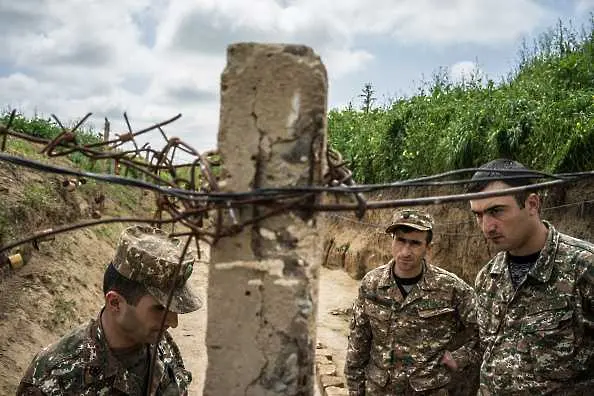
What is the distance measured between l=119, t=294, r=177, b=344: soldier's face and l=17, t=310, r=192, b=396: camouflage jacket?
0.17 meters

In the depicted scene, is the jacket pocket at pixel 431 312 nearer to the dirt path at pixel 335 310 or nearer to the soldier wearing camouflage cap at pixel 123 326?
the soldier wearing camouflage cap at pixel 123 326

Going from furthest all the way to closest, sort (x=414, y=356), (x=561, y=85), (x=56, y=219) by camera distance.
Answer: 1. (x=56, y=219)
2. (x=561, y=85)
3. (x=414, y=356)

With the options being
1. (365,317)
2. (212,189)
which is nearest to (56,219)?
(365,317)

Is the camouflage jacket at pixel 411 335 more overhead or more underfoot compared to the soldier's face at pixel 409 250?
more underfoot

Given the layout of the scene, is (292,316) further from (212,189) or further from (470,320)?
(470,320)

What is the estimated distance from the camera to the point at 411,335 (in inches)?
145

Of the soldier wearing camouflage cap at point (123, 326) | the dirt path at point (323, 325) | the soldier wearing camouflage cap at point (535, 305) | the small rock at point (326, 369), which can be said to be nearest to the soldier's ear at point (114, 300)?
the soldier wearing camouflage cap at point (123, 326)

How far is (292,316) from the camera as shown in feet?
4.97

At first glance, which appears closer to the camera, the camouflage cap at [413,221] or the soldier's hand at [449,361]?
the soldier's hand at [449,361]

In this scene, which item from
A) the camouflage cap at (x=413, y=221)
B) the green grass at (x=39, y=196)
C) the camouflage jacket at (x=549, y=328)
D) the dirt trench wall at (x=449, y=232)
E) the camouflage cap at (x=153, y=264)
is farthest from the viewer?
the green grass at (x=39, y=196)

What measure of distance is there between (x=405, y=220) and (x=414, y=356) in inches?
35.0

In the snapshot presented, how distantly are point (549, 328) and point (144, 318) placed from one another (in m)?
2.09

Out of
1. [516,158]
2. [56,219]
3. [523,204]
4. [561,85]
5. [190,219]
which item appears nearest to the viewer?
[190,219]

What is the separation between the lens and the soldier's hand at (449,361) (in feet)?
11.9
